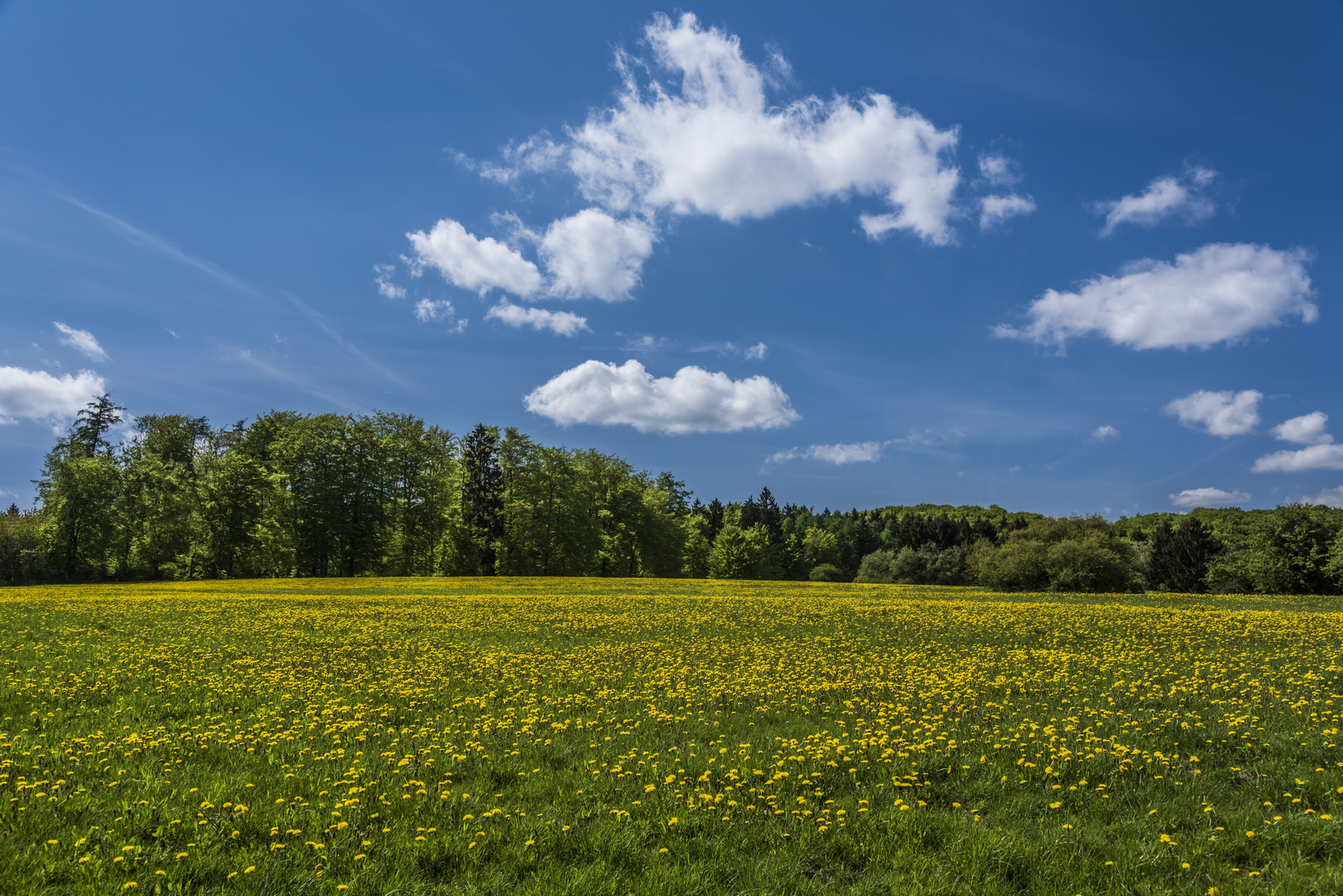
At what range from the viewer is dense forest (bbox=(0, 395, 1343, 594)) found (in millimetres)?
55750

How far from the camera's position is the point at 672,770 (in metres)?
7.49

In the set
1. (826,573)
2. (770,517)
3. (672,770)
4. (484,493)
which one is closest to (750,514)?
(770,517)

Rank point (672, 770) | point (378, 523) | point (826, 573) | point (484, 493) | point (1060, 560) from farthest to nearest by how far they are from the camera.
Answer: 1. point (826, 573)
2. point (484, 493)
3. point (378, 523)
4. point (1060, 560)
5. point (672, 770)

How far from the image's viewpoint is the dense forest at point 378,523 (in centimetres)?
5575

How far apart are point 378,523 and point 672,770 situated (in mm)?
66640

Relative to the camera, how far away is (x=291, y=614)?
82.2 feet

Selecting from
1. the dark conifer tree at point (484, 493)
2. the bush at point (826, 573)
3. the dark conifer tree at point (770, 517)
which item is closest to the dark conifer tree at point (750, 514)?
the dark conifer tree at point (770, 517)

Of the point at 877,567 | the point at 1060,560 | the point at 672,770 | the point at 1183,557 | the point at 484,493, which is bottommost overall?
the point at 877,567

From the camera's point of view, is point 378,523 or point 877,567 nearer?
point 378,523

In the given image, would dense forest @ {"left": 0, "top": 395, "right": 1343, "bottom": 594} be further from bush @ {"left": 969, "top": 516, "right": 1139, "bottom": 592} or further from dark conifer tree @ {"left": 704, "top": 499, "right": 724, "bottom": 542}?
dark conifer tree @ {"left": 704, "top": 499, "right": 724, "bottom": 542}

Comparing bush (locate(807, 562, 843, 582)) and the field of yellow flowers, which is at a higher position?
the field of yellow flowers

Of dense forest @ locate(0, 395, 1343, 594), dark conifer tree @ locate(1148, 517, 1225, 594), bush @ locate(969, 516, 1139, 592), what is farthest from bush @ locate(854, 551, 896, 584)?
dark conifer tree @ locate(1148, 517, 1225, 594)

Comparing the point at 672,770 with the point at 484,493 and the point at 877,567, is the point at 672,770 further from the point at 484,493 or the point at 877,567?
the point at 877,567

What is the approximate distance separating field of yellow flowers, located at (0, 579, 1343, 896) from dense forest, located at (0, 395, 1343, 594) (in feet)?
141
